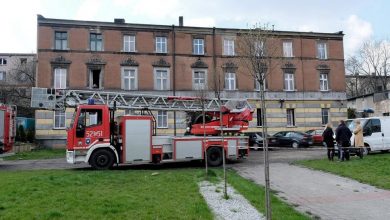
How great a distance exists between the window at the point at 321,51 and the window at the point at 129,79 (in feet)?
62.0

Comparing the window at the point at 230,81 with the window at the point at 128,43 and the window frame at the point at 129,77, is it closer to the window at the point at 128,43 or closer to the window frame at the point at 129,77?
the window frame at the point at 129,77

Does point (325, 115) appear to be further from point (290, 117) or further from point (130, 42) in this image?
point (130, 42)

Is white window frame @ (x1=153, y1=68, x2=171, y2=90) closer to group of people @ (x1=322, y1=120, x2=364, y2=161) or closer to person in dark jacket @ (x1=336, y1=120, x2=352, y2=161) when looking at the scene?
group of people @ (x1=322, y1=120, x2=364, y2=161)

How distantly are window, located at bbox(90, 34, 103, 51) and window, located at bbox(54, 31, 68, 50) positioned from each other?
7.17 ft

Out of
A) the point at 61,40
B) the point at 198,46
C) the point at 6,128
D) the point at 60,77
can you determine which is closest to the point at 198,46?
the point at 198,46

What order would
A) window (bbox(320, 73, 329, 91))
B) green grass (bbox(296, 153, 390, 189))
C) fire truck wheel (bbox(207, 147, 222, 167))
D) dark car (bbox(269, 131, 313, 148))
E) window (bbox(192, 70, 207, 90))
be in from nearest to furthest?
green grass (bbox(296, 153, 390, 189))
fire truck wheel (bbox(207, 147, 222, 167))
dark car (bbox(269, 131, 313, 148))
window (bbox(192, 70, 207, 90))
window (bbox(320, 73, 329, 91))

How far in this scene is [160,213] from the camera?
24.7 ft

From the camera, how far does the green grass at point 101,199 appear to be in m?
7.43

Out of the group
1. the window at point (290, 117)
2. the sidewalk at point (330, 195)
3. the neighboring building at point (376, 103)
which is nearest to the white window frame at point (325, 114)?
the window at point (290, 117)

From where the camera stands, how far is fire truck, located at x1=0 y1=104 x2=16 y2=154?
769 inches

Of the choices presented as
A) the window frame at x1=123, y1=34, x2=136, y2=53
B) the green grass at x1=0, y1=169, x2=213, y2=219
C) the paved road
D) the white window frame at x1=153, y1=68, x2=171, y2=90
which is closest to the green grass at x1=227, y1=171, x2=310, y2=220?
Answer: the paved road

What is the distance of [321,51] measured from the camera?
41.0 metres

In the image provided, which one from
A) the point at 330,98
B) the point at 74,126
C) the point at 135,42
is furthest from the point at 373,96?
the point at 74,126

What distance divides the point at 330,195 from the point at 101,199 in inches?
220
